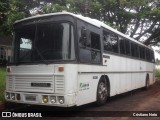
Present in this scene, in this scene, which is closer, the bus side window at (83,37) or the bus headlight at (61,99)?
the bus headlight at (61,99)

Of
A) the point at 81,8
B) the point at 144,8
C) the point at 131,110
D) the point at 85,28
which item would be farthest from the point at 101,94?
the point at 144,8

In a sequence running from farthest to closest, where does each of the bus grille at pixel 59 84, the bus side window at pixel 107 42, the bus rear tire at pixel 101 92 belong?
the bus side window at pixel 107 42, the bus rear tire at pixel 101 92, the bus grille at pixel 59 84

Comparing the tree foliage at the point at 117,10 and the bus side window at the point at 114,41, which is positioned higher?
the tree foliage at the point at 117,10

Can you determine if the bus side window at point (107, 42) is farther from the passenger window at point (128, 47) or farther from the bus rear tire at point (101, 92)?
the passenger window at point (128, 47)

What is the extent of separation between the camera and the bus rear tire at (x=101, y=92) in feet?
35.0

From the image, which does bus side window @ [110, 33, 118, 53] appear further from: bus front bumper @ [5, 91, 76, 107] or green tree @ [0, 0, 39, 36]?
bus front bumper @ [5, 91, 76, 107]

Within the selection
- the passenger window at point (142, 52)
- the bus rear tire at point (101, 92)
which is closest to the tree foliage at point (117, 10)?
the passenger window at point (142, 52)

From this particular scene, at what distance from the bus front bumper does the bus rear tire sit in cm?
229

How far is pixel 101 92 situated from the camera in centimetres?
1084

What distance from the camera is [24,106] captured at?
35.3 feet

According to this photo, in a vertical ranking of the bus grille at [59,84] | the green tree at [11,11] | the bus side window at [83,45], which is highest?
the green tree at [11,11]

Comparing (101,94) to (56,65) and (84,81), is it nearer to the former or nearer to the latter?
(84,81)

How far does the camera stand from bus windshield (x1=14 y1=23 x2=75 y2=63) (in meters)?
8.65

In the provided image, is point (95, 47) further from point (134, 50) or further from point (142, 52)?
point (142, 52)
